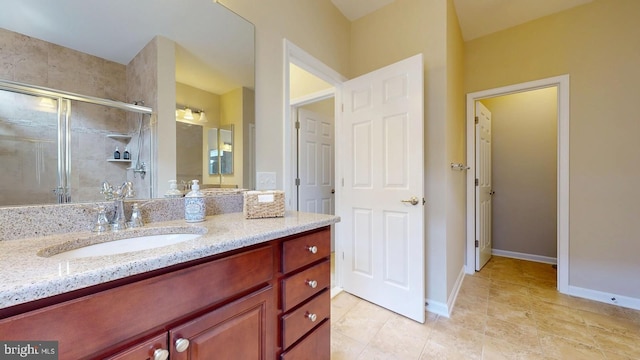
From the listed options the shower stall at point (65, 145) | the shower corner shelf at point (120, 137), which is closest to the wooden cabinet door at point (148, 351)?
the shower stall at point (65, 145)

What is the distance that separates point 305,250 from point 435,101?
1.68 meters

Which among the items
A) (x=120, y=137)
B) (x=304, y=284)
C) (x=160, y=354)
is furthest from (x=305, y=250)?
(x=120, y=137)

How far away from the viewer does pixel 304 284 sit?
1.02 meters

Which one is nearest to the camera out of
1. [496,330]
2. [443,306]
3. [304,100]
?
[496,330]

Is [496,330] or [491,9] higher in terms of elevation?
[491,9]

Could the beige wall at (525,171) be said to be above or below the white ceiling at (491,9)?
below

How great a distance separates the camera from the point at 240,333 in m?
0.78

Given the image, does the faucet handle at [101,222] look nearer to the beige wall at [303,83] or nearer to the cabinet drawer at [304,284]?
the cabinet drawer at [304,284]

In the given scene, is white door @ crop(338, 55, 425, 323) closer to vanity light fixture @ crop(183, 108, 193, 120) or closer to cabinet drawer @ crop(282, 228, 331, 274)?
cabinet drawer @ crop(282, 228, 331, 274)

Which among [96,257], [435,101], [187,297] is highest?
[435,101]

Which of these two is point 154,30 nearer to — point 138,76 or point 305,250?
point 138,76

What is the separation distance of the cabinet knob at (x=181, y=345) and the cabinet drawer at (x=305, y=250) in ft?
1.19

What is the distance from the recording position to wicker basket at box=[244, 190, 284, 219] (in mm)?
1146

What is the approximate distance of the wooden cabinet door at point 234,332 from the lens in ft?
2.15
